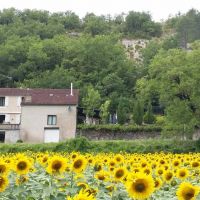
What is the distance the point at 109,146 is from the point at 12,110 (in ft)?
71.4

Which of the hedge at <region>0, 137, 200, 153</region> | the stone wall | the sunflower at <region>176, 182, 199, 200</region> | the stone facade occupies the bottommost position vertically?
the stone wall

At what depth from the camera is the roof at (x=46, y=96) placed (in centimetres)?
4791

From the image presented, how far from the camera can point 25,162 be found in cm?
556

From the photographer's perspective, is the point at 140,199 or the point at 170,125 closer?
the point at 140,199

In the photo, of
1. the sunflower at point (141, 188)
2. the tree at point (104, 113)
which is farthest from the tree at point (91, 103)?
the sunflower at point (141, 188)

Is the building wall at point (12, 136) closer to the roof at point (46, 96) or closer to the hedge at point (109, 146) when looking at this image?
the roof at point (46, 96)

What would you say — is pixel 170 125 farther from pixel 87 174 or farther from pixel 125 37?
pixel 125 37

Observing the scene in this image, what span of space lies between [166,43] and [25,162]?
109 metres

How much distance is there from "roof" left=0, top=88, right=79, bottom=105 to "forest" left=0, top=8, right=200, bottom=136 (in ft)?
21.3

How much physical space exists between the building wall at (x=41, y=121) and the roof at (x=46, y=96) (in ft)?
1.48

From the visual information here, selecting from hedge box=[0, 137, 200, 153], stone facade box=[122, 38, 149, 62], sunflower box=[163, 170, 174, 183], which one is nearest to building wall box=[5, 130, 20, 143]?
hedge box=[0, 137, 200, 153]

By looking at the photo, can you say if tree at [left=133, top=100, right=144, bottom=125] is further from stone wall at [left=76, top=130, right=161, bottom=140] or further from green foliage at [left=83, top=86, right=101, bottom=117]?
stone wall at [left=76, top=130, right=161, bottom=140]

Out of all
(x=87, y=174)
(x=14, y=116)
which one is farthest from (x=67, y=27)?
(x=87, y=174)

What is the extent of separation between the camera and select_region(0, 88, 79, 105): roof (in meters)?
47.9
